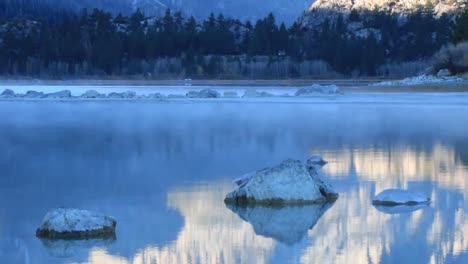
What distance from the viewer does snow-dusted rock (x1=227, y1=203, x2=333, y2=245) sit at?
24.8 feet

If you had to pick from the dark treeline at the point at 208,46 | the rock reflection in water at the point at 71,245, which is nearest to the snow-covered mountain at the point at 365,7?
the dark treeline at the point at 208,46

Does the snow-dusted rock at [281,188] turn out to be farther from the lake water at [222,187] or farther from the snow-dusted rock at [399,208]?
the snow-dusted rock at [399,208]

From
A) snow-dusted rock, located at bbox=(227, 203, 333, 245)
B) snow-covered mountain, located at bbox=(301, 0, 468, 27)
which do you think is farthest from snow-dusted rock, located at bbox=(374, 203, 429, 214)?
snow-covered mountain, located at bbox=(301, 0, 468, 27)

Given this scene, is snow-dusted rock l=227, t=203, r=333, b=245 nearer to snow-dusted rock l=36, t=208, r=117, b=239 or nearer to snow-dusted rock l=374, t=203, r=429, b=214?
snow-dusted rock l=374, t=203, r=429, b=214

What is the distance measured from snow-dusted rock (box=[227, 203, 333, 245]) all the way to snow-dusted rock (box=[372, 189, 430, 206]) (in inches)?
18.0

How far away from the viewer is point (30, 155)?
12.9 metres

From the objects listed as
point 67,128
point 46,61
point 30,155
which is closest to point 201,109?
point 67,128

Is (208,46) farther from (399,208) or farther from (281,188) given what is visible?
(399,208)

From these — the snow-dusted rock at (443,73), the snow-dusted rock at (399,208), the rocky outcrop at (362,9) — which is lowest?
the snow-dusted rock at (443,73)

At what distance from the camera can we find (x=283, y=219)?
322 inches

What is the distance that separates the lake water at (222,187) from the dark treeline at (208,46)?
6155 centimetres

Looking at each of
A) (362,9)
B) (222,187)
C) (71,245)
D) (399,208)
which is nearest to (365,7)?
(362,9)

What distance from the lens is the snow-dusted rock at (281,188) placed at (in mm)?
8938

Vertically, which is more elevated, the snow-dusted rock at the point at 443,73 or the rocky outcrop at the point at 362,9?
the rocky outcrop at the point at 362,9
